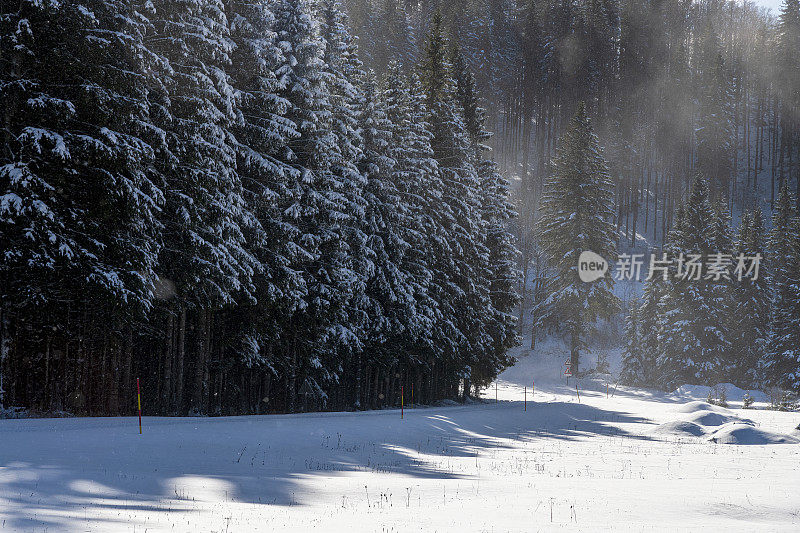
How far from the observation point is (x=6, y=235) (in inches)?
591

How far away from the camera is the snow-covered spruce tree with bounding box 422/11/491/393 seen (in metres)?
32.7

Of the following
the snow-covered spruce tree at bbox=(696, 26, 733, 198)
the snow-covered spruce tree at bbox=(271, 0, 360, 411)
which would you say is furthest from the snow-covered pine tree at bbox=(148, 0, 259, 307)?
the snow-covered spruce tree at bbox=(696, 26, 733, 198)

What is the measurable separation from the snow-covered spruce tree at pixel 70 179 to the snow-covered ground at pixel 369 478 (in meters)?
2.60

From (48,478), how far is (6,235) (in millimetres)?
7981

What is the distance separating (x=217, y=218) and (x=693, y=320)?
41387mm

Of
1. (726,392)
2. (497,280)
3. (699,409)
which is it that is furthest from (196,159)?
(726,392)

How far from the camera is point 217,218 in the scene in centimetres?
1867

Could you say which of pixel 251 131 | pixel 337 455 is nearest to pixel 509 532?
pixel 337 455

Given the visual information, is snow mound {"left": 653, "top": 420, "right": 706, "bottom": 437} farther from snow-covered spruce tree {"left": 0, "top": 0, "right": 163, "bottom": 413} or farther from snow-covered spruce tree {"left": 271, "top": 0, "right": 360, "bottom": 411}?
snow-covered spruce tree {"left": 0, "top": 0, "right": 163, "bottom": 413}

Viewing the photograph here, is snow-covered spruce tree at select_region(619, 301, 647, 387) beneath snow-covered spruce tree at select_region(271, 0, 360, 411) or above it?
beneath

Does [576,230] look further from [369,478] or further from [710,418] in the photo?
[369,478]

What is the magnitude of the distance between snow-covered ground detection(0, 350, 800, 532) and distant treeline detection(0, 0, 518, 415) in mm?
2979

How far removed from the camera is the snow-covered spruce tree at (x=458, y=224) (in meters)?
32.7

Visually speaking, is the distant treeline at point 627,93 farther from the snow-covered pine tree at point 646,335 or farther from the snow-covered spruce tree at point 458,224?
the snow-covered spruce tree at point 458,224
